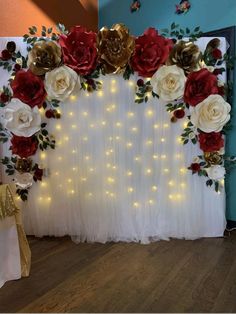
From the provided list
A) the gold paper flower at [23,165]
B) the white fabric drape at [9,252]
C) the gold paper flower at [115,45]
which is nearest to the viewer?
the white fabric drape at [9,252]

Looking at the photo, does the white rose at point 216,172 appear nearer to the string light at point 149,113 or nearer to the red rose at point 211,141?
the red rose at point 211,141

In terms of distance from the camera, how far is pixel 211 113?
236cm

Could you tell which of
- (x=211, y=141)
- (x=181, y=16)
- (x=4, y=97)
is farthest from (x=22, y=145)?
(x=181, y=16)

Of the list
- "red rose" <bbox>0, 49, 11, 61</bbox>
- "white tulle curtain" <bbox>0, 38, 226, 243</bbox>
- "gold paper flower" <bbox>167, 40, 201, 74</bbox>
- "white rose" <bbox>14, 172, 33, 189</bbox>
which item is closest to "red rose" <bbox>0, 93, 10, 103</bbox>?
"white tulle curtain" <bbox>0, 38, 226, 243</bbox>

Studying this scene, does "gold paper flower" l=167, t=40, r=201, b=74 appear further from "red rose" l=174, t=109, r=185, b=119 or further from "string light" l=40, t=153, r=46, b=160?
"string light" l=40, t=153, r=46, b=160

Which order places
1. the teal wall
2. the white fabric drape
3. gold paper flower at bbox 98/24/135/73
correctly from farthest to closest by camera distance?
the teal wall < gold paper flower at bbox 98/24/135/73 < the white fabric drape

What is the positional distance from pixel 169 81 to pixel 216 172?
83cm

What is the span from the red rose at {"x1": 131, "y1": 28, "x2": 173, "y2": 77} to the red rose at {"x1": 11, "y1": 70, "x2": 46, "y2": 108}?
0.78 meters

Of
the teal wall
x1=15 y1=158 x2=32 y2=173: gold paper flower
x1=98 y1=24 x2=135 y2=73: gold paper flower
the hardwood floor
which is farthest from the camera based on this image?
the teal wall

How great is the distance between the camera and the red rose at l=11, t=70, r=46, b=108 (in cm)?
235

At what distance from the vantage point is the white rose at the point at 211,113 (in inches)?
92.4

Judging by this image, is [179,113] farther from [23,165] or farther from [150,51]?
[23,165]

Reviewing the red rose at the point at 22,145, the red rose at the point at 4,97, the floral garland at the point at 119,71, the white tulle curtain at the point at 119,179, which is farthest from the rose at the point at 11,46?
the red rose at the point at 22,145

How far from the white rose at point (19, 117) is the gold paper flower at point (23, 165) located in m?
0.23
